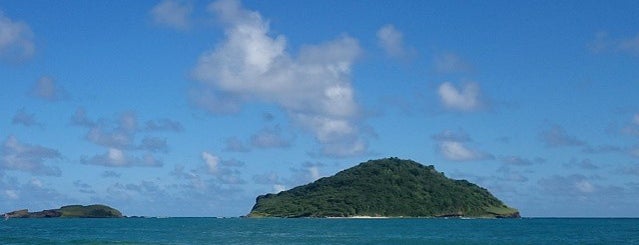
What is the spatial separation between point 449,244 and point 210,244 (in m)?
33.5

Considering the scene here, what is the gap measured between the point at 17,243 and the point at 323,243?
134ft

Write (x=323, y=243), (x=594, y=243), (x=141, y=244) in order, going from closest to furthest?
(x=141, y=244) → (x=323, y=243) → (x=594, y=243)

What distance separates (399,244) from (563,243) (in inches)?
1072

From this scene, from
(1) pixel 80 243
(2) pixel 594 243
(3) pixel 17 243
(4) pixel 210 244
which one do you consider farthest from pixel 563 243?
(3) pixel 17 243

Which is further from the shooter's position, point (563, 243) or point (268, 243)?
point (563, 243)

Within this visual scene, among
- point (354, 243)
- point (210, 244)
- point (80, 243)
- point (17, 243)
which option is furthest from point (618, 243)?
point (17, 243)

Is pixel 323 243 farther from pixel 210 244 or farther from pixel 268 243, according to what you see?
pixel 210 244

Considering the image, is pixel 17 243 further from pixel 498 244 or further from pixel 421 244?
pixel 498 244

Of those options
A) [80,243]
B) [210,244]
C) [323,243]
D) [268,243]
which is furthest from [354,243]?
[80,243]

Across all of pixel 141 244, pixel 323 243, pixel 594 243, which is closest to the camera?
pixel 141 244

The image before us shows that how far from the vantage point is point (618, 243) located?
11319 cm

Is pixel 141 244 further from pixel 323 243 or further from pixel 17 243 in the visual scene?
pixel 323 243

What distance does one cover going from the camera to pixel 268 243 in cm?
10619

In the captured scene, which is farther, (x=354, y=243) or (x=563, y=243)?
(x=563, y=243)
